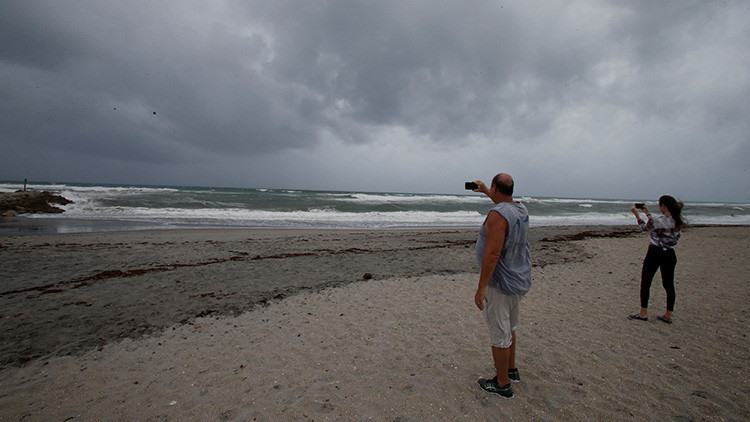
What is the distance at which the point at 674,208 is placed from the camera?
4.64 metres

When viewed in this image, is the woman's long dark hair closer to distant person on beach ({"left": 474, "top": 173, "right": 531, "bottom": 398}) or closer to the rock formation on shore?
distant person on beach ({"left": 474, "top": 173, "right": 531, "bottom": 398})

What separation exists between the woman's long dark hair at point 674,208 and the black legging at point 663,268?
0.43m

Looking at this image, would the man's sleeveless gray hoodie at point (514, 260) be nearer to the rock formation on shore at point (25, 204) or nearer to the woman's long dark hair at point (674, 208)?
the woman's long dark hair at point (674, 208)

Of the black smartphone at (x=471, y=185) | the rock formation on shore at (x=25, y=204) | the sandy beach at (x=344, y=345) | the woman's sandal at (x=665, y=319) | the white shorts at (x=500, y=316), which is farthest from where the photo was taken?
the rock formation on shore at (x=25, y=204)

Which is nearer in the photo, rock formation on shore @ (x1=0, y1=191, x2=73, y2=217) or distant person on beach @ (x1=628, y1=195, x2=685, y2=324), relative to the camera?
distant person on beach @ (x1=628, y1=195, x2=685, y2=324)

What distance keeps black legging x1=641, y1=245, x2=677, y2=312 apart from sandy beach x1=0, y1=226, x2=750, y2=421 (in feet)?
1.39

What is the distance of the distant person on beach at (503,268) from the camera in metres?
2.79

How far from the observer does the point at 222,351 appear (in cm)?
409

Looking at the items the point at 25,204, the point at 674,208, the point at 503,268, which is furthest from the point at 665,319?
the point at 25,204

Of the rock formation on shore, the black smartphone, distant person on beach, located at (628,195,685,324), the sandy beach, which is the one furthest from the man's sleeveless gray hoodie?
the rock formation on shore

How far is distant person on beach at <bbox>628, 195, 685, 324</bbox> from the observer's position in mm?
4629

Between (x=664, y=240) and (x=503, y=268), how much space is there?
11.8 ft

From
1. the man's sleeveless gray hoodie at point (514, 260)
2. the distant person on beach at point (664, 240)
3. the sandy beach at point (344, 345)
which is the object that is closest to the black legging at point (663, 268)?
the distant person on beach at point (664, 240)

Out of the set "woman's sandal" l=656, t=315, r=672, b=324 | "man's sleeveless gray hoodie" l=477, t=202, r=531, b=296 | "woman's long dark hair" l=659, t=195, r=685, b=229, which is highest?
"woman's long dark hair" l=659, t=195, r=685, b=229
